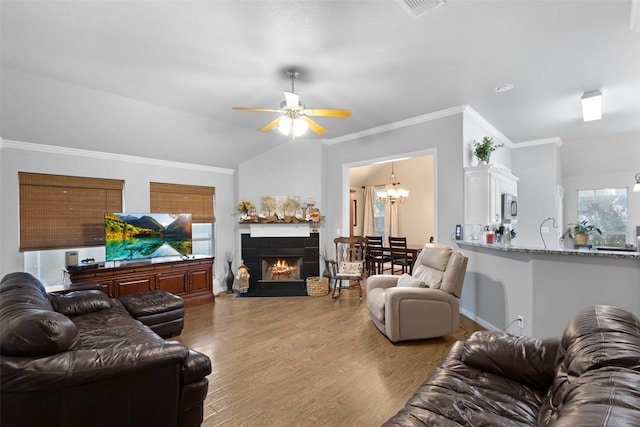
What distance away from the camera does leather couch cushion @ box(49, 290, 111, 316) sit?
2981 millimetres

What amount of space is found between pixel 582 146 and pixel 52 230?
917cm

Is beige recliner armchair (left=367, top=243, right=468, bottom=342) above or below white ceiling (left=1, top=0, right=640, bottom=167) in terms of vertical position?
below

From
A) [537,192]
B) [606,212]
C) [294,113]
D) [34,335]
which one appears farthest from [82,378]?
[606,212]

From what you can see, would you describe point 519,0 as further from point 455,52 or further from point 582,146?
point 582,146

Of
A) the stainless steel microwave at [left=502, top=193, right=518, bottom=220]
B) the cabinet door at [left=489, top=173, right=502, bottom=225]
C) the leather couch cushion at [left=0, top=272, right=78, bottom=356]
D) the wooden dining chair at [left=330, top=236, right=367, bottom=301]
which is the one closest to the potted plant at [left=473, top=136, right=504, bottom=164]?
the cabinet door at [left=489, top=173, right=502, bottom=225]

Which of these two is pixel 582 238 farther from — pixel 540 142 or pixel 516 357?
pixel 516 357

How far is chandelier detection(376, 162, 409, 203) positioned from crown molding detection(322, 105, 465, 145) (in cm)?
263

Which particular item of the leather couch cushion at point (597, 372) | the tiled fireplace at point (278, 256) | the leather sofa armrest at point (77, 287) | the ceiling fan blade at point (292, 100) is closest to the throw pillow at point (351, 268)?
the tiled fireplace at point (278, 256)

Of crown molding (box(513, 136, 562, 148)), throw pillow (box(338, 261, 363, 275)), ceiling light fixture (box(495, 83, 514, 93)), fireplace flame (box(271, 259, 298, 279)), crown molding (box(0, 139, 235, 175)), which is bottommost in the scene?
fireplace flame (box(271, 259, 298, 279))

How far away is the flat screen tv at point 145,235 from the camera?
418cm

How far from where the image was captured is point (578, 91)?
12.2 ft

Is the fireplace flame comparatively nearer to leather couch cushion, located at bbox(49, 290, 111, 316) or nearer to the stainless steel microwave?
leather couch cushion, located at bbox(49, 290, 111, 316)

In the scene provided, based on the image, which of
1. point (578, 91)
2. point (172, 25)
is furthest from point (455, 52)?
point (172, 25)

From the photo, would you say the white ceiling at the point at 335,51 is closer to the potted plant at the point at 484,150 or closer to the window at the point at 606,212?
the potted plant at the point at 484,150
